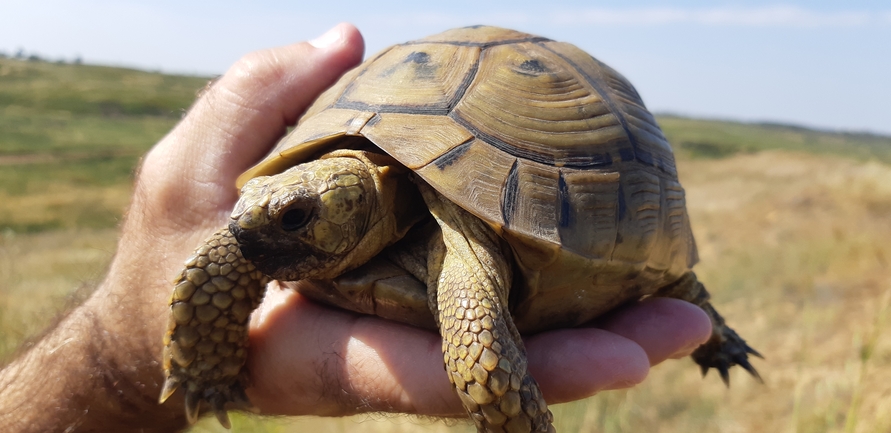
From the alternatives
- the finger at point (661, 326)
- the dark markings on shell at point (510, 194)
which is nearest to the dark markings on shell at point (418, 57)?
the dark markings on shell at point (510, 194)

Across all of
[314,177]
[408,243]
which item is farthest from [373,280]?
[314,177]

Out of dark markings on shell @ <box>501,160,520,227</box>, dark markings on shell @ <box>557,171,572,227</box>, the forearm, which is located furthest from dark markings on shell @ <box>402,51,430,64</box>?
the forearm

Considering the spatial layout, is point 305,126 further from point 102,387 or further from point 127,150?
point 127,150

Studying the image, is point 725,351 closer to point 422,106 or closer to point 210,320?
point 422,106

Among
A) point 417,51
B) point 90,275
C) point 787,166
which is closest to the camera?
point 417,51

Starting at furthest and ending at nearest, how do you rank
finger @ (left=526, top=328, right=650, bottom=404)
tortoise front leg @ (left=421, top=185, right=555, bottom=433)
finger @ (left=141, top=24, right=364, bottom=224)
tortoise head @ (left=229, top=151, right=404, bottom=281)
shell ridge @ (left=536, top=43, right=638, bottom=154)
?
finger @ (left=141, top=24, right=364, bottom=224) → shell ridge @ (left=536, top=43, right=638, bottom=154) → finger @ (left=526, top=328, right=650, bottom=404) → tortoise head @ (left=229, top=151, right=404, bottom=281) → tortoise front leg @ (left=421, top=185, right=555, bottom=433)

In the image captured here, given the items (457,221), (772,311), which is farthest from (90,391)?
(772,311)

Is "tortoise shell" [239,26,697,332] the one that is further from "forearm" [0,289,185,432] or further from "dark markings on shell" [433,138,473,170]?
"forearm" [0,289,185,432]

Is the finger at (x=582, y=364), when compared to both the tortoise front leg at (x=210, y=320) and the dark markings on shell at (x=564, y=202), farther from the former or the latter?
the tortoise front leg at (x=210, y=320)
